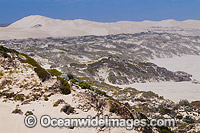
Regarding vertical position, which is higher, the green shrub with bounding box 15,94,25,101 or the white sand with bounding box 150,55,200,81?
the green shrub with bounding box 15,94,25,101

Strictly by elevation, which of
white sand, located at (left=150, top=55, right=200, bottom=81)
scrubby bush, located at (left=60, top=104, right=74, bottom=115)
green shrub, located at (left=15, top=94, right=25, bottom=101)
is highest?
green shrub, located at (left=15, top=94, right=25, bottom=101)

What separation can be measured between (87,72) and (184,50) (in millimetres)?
80883

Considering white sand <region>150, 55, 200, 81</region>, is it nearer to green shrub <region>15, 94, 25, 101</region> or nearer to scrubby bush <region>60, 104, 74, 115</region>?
scrubby bush <region>60, 104, 74, 115</region>

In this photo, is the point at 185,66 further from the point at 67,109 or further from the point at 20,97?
the point at 20,97

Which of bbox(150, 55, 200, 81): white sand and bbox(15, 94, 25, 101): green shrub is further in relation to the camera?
bbox(150, 55, 200, 81): white sand

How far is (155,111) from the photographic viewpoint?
20.5 m

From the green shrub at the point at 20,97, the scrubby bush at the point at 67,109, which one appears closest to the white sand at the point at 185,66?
the scrubby bush at the point at 67,109

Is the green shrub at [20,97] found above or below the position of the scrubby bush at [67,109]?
above

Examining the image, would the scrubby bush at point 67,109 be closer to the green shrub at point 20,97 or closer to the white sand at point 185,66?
the green shrub at point 20,97

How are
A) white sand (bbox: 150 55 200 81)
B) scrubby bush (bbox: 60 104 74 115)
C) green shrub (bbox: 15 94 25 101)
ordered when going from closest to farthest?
scrubby bush (bbox: 60 104 74 115) < green shrub (bbox: 15 94 25 101) < white sand (bbox: 150 55 200 81)

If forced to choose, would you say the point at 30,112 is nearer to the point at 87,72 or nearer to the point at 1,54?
the point at 1,54

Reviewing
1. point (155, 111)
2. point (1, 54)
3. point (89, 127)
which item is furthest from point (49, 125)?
point (155, 111)

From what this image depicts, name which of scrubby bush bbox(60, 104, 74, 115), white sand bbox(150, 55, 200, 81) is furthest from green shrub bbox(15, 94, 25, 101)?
white sand bbox(150, 55, 200, 81)

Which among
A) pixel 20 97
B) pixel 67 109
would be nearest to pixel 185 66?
pixel 67 109
